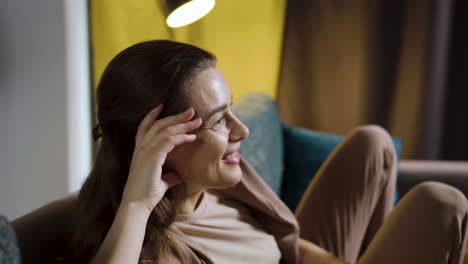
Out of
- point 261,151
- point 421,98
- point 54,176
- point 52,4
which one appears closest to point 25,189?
point 54,176

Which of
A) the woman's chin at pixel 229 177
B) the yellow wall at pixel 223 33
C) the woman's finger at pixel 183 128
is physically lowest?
the woman's chin at pixel 229 177

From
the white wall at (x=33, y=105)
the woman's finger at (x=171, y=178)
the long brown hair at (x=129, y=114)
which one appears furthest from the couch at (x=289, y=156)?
the white wall at (x=33, y=105)

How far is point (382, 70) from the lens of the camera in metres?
2.30

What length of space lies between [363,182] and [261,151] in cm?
34

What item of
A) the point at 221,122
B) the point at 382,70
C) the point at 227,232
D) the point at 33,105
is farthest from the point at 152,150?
the point at 382,70

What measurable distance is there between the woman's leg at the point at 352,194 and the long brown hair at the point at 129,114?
566 millimetres

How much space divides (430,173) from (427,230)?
33.4 inches

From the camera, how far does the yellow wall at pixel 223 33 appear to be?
2.06m

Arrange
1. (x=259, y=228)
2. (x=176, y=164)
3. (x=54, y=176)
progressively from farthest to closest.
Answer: (x=54, y=176)
(x=259, y=228)
(x=176, y=164)

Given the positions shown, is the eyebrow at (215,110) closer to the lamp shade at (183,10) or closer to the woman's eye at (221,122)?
the woman's eye at (221,122)

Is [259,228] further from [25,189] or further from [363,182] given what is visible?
[25,189]

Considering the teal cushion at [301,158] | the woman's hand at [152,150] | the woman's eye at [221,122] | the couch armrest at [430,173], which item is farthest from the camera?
the teal cushion at [301,158]

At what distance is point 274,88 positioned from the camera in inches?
91.0

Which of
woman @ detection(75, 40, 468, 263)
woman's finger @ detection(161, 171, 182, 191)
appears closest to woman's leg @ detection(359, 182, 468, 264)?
woman @ detection(75, 40, 468, 263)
